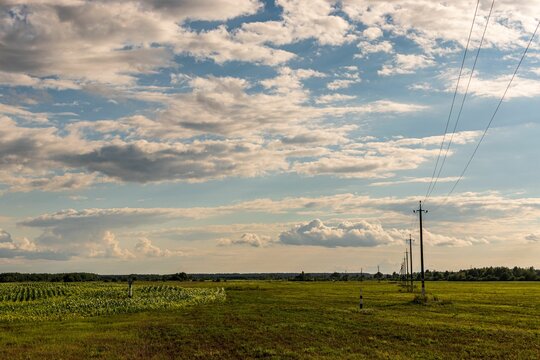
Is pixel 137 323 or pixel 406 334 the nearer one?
pixel 406 334

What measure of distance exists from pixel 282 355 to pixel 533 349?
11438 millimetres

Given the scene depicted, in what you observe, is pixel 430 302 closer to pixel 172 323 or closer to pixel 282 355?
pixel 172 323

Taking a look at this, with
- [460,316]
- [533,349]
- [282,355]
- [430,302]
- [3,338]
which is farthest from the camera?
[430,302]

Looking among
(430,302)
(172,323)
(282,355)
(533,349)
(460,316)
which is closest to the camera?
(282,355)

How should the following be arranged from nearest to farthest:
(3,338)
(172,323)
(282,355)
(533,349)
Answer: (282,355)
(533,349)
(3,338)
(172,323)

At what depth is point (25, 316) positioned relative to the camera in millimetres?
42844

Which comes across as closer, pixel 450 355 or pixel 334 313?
pixel 450 355

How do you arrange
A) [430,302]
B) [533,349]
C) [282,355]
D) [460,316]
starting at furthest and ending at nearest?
1. [430,302]
2. [460,316]
3. [533,349]
4. [282,355]

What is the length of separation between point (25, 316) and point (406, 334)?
29231mm

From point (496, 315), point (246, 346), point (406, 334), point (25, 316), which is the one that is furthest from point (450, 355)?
point (25, 316)

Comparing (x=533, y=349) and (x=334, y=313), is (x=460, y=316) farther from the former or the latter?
(x=533, y=349)

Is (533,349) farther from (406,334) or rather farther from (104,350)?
(104,350)

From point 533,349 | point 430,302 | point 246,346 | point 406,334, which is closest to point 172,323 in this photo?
point 246,346

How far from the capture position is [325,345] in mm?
25609
